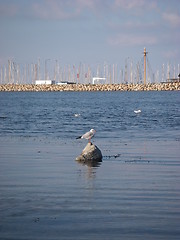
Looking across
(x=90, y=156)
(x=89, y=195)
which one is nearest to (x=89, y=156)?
(x=90, y=156)

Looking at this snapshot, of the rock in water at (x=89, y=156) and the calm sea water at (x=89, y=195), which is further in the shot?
the rock in water at (x=89, y=156)

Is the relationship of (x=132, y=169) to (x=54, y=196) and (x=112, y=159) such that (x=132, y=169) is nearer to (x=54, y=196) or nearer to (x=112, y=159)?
(x=112, y=159)

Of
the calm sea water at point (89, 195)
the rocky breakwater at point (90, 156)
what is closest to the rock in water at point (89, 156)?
the rocky breakwater at point (90, 156)

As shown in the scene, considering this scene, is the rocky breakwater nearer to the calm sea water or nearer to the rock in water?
the rock in water

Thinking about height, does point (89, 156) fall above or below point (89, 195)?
above

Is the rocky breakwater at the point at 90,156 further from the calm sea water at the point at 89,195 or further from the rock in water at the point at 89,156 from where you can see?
the calm sea water at the point at 89,195

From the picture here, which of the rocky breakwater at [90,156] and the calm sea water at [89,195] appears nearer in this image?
the calm sea water at [89,195]

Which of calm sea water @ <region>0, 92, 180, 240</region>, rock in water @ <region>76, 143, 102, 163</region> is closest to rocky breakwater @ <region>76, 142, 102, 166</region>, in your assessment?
rock in water @ <region>76, 143, 102, 163</region>

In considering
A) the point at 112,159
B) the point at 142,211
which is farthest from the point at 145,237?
the point at 112,159

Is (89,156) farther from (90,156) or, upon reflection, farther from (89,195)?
(89,195)

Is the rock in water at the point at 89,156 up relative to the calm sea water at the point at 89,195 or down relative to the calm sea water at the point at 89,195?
up

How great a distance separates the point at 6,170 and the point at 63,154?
4.49 m

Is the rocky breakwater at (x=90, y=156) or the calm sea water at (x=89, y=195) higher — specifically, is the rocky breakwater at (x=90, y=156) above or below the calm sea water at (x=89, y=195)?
above

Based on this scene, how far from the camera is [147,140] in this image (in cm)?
2681
